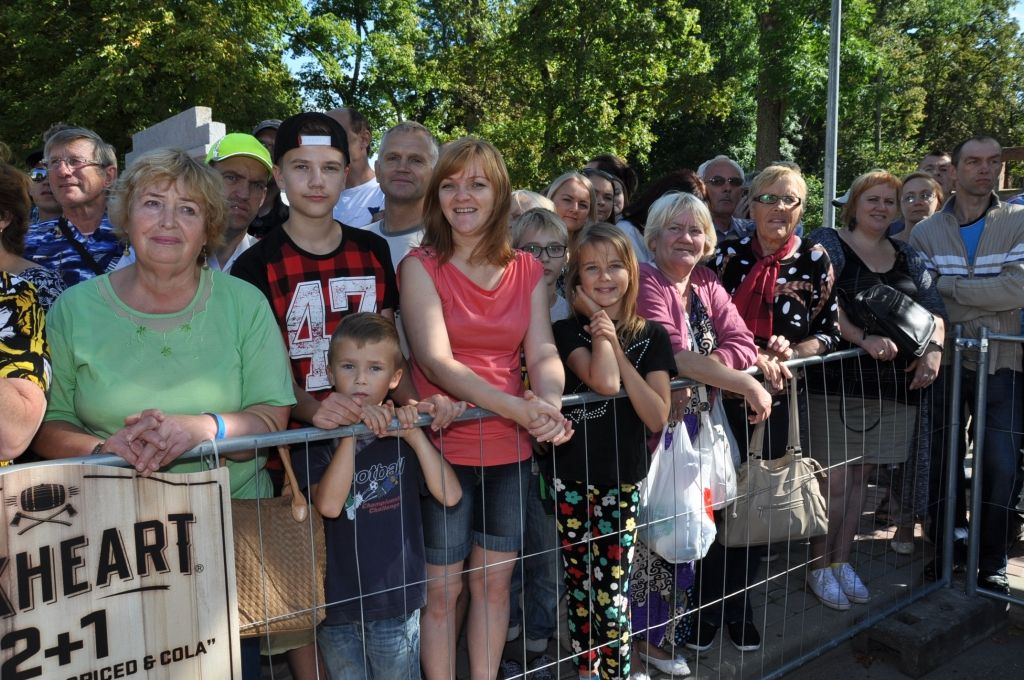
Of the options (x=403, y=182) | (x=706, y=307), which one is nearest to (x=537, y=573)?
(x=706, y=307)

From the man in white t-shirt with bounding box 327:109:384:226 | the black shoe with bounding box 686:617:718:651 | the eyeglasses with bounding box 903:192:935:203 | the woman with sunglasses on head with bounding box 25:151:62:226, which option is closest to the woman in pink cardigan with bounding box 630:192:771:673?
the black shoe with bounding box 686:617:718:651

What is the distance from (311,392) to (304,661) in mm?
908

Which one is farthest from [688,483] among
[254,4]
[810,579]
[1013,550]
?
[254,4]

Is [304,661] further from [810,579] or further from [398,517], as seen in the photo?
[810,579]

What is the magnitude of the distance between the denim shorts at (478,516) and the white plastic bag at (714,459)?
77cm

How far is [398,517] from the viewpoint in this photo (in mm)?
2609

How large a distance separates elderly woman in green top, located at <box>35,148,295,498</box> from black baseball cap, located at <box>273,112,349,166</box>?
0.42 m

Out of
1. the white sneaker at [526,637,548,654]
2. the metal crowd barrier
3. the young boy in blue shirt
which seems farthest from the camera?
the white sneaker at [526,637,548,654]

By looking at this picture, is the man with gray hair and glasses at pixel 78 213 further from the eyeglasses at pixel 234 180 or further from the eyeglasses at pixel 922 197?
the eyeglasses at pixel 922 197

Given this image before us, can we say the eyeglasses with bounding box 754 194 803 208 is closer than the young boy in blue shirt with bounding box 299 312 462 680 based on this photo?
No

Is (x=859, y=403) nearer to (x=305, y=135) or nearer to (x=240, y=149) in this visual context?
(x=305, y=135)

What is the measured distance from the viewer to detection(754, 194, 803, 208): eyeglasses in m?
3.86

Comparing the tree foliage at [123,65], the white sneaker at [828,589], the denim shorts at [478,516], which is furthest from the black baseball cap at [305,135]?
the tree foliage at [123,65]

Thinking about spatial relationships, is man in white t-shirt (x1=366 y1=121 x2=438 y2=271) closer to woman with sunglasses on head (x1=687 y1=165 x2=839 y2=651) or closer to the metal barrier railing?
woman with sunglasses on head (x1=687 y1=165 x2=839 y2=651)
